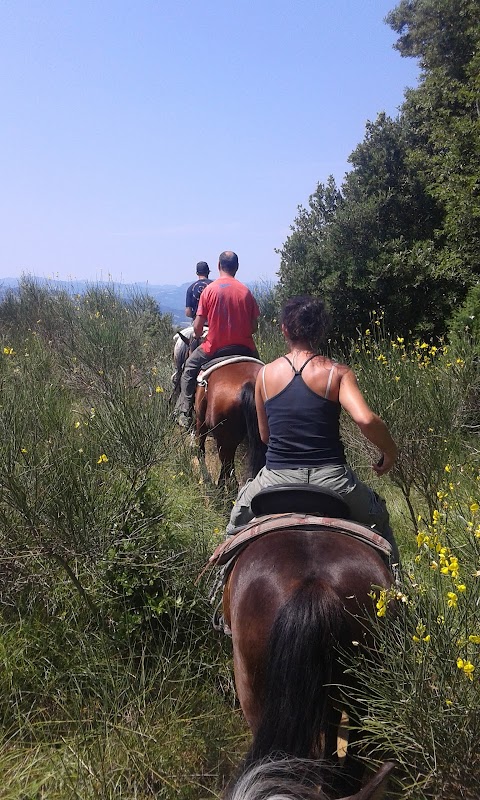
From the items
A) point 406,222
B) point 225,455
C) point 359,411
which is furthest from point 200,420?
point 406,222

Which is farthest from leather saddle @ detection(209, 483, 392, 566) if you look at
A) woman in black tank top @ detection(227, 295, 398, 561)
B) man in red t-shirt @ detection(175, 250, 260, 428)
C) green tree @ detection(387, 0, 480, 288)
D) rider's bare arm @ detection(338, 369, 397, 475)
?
green tree @ detection(387, 0, 480, 288)

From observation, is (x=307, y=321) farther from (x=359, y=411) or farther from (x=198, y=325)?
(x=198, y=325)

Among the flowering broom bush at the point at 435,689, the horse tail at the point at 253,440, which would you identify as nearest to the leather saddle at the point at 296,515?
the flowering broom bush at the point at 435,689

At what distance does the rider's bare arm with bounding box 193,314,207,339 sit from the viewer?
21.3 ft

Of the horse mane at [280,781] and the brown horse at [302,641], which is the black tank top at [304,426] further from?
the horse mane at [280,781]

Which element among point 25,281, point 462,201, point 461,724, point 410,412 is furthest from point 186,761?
point 25,281

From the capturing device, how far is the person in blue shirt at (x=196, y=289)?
8510 millimetres

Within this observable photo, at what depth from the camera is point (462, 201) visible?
9.09 meters

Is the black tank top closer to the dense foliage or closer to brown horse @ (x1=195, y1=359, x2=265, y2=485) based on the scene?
brown horse @ (x1=195, y1=359, x2=265, y2=485)

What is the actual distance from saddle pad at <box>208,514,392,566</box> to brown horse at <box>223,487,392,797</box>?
13 centimetres

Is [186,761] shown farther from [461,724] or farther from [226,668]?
[461,724]

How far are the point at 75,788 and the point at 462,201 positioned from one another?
9.07 metres

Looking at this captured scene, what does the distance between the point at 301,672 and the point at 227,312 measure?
180 inches

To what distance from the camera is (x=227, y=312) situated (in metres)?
6.17
